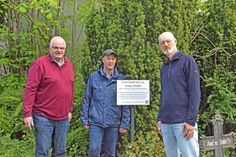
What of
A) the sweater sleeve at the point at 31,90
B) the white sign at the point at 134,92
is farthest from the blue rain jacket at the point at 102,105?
the sweater sleeve at the point at 31,90

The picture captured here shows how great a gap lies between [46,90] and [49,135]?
59 centimetres

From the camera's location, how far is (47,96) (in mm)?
5250

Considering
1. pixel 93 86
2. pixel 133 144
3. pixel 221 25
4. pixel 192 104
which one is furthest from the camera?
pixel 221 25

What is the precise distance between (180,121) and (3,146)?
340cm

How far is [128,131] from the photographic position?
6.27 meters

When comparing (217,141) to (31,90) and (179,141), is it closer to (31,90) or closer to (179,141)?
(179,141)

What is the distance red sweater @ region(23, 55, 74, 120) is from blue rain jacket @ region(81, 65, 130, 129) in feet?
1.41

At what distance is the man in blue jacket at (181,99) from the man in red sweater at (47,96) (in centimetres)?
139

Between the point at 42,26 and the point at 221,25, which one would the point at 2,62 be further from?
the point at 221,25

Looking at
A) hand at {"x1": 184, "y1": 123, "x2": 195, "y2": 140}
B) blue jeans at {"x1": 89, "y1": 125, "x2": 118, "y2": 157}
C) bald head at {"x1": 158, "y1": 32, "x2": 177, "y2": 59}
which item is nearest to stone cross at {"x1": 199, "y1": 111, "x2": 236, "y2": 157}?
hand at {"x1": 184, "y1": 123, "x2": 195, "y2": 140}

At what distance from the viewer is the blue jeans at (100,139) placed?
560cm

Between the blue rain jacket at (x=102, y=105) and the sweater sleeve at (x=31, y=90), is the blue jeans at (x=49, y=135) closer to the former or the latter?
the sweater sleeve at (x=31, y=90)

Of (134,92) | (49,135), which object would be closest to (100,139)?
(49,135)

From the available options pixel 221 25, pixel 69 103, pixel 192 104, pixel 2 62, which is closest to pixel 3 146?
pixel 69 103
